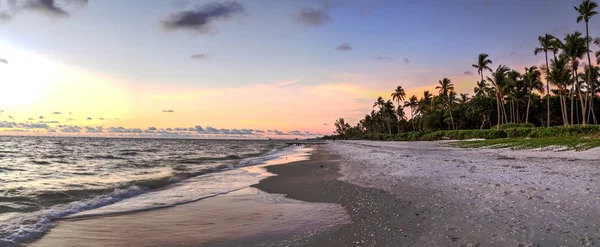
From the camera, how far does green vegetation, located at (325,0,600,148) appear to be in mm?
50219

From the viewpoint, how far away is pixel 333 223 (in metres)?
7.21

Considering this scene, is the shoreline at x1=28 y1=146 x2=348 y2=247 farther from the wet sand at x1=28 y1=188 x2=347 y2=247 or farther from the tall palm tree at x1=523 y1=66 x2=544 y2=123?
the tall palm tree at x1=523 y1=66 x2=544 y2=123

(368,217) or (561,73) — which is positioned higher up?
(561,73)

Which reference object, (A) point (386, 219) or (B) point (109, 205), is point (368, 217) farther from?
(B) point (109, 205)

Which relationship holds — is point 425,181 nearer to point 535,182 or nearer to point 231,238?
point 535,182

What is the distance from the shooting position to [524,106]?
86500 millimetres

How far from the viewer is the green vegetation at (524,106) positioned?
50219 millimetres

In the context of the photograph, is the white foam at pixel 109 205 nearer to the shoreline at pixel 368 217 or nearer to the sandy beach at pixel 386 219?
the sandy beach at pixel 386 219

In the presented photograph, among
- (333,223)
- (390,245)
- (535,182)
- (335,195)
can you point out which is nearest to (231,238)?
(333,223)

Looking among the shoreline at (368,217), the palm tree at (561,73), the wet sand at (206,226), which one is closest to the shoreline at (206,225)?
the wet sand at (206,226)

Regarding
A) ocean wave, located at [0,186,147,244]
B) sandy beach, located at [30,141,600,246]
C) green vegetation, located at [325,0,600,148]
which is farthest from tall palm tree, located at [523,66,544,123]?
ocean wave, located at [0,186,147,244]

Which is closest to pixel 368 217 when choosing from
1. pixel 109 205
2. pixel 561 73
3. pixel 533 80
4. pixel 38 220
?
pixel 38 220

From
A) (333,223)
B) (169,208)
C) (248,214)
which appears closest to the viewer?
(333,223)

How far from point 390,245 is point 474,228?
169 cm
